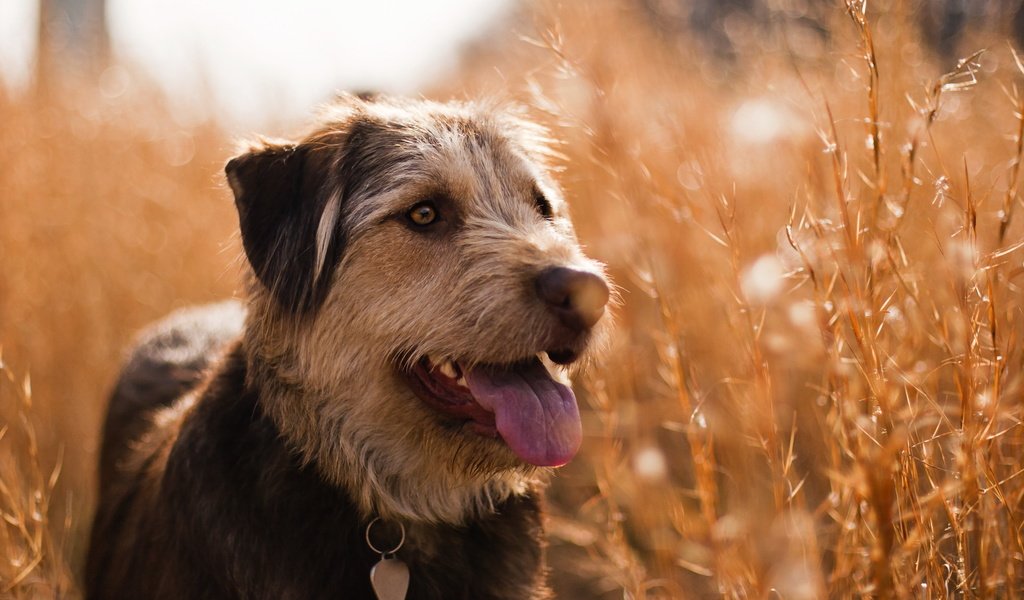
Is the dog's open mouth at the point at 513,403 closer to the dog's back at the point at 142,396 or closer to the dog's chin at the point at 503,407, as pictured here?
the dog's chin at the point at 503,407

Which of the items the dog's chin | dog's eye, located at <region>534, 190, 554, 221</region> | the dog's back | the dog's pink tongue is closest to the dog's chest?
the dog's chin

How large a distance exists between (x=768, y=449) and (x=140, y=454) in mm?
2271

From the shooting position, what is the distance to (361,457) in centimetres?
227

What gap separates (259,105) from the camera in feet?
20.7

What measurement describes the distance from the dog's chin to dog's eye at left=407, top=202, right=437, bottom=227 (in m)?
0.41

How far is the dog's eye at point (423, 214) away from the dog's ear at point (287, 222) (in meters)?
0.23

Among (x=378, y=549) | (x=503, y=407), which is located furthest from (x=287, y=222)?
(x=378, y=549)

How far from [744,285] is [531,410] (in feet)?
2.52

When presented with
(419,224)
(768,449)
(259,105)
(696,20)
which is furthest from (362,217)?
(696,20)

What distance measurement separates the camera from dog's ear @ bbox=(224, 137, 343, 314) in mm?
2268

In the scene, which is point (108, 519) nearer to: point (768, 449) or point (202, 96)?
point (768, 449)

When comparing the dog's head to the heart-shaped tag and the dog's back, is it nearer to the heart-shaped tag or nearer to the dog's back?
the heart-shaped tag

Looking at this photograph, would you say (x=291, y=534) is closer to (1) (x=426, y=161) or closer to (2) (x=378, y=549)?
(2) (x=378, y=549)

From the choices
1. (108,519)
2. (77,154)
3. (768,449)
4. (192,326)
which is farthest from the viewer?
(77,154)
